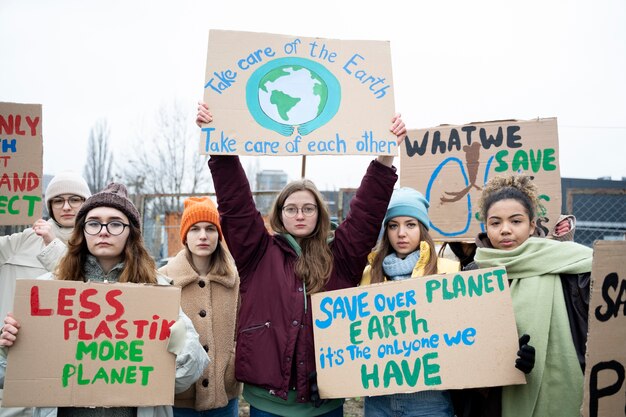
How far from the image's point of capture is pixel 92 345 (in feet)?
7.64

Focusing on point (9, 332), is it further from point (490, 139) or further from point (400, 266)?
point (490, 139)

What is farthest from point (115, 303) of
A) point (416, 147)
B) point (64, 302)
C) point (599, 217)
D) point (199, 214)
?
point (599, 217)

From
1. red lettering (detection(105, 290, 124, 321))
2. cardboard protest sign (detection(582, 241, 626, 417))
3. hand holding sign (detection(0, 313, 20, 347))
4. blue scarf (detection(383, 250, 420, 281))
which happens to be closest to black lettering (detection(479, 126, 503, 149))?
blue scarf (detection(383, 250, 420, 281))

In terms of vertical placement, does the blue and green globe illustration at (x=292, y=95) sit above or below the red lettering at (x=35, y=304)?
above

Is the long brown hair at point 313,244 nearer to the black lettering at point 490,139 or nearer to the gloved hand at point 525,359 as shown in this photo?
the gloved hand at point 525,359

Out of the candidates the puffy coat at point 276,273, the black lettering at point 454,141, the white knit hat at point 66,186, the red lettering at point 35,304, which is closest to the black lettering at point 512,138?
the black lettering at point 454,141

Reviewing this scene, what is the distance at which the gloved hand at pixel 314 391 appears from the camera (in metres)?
2.58

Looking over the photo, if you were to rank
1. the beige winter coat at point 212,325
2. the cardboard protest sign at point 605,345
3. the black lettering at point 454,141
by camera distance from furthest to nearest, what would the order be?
the black lettering at point 454,141, the beige winter coat at point 212,325, the cardboard protest sign at point 605,345

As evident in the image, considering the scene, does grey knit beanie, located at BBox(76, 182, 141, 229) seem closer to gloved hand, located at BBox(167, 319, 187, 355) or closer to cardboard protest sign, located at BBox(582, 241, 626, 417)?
gloved hand, located at BBox(167, 319, 187, 355)

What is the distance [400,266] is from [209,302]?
1.24 m

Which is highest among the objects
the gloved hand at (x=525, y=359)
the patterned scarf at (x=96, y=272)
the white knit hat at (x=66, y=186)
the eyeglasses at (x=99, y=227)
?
the white knit hat at (x=66, y=186)

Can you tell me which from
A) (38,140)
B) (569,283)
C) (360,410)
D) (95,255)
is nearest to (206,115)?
(95,255)

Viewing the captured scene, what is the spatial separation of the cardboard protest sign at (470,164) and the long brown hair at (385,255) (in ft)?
2.15

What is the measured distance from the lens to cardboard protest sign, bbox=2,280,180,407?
88.9 inches
